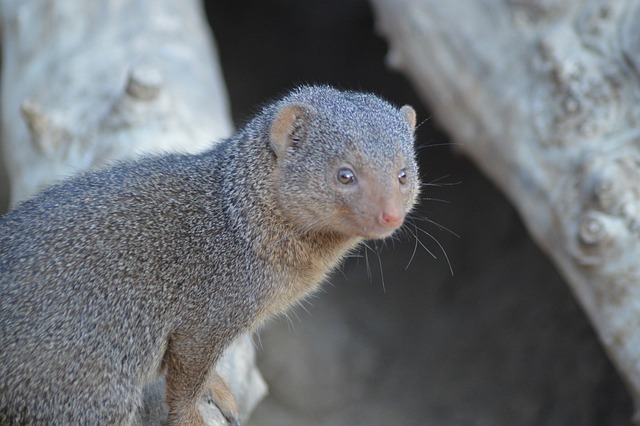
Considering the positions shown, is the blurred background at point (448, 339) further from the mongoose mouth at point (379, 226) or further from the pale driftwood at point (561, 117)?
the mongoose mouth at point (379, 226)

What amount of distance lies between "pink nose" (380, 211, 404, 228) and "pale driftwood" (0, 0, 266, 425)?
0.92m

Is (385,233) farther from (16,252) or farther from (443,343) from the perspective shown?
(443,343)

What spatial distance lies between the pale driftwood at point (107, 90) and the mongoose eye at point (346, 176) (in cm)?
90

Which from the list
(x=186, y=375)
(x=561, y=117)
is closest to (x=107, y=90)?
(x=186, y=375)

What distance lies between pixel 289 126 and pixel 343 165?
0.23 m

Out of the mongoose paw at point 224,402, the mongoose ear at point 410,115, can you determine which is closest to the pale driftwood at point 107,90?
the mongoose paw at point 224,402

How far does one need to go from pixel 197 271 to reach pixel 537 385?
320cm

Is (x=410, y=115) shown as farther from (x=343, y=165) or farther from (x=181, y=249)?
(x=181, y=249)

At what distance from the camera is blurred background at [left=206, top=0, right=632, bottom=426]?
5000 millimetres

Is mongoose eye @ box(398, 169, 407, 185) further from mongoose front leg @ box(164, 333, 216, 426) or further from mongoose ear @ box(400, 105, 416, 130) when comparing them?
mongoose front leg @ box(164, 333, 216, 426)

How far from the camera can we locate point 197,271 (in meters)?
2.50

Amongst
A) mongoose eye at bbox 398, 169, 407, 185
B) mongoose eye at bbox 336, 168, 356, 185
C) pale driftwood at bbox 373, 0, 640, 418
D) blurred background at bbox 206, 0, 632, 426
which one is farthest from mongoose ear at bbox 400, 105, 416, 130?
blurred background at bbox 206, 0, 632, 426

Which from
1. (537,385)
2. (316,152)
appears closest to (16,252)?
(316,152)

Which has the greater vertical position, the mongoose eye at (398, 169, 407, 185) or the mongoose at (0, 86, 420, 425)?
the mongoose eye at (398, 169, 407, 185)
